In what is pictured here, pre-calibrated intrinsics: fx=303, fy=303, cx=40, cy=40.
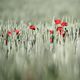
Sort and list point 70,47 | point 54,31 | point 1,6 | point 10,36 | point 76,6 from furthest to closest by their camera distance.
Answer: point 1,6 < point 76,6 < point 54,31 < point 10,36 < point 70,47

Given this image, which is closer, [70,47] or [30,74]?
[30,74]

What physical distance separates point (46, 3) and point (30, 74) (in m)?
7.82

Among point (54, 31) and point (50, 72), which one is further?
point (54, 31)

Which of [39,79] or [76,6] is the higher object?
[76,6]

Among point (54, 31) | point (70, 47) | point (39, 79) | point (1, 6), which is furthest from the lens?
point (1, 6)

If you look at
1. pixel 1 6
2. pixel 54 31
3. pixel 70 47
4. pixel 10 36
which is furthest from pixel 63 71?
pixel 1 6

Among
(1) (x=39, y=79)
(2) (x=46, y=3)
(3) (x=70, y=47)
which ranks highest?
(2) (x=46, y=3)

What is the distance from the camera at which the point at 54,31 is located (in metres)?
2.94

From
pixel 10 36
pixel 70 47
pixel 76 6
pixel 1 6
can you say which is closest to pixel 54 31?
pixel 10 36

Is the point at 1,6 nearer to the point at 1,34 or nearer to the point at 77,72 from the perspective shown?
the point at 1,34

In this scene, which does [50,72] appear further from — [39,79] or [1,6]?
[1,6]

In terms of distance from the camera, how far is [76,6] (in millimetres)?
7980

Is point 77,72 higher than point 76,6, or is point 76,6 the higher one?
point 76,6

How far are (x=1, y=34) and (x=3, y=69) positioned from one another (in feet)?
5.40
